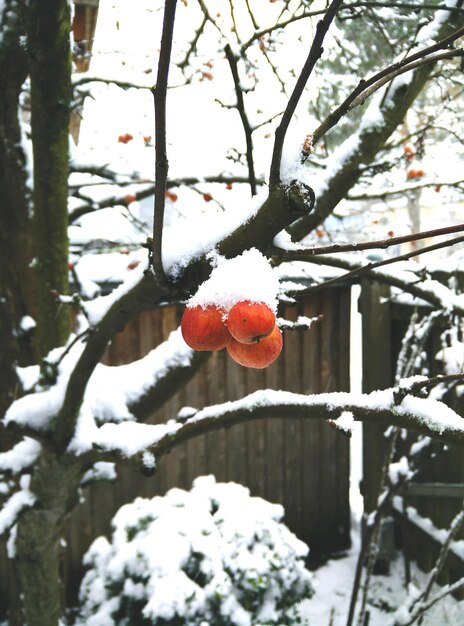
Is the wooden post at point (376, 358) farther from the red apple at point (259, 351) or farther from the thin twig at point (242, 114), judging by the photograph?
the red apple at point (259, 351)

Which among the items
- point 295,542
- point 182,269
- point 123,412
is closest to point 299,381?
point 295,542

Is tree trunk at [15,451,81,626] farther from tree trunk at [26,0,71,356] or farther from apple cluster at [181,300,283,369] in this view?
apple cluster at [181,300,283,369]

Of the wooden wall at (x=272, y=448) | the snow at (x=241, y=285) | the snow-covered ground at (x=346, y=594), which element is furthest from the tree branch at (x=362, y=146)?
the snow-covered ground at (x=346, y=594)


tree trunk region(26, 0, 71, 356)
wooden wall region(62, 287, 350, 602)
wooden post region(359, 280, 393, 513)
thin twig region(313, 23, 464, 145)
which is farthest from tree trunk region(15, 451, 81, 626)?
wooden post region(359, 280, 393, 513)

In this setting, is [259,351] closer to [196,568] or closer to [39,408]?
[39,408]

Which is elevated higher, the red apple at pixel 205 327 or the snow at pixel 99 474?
the red apple at pixel 205 327

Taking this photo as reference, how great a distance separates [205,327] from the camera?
817 mm

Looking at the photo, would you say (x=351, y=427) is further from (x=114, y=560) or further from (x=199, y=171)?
(x=199, y=171)

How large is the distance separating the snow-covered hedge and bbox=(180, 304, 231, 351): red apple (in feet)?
6.63

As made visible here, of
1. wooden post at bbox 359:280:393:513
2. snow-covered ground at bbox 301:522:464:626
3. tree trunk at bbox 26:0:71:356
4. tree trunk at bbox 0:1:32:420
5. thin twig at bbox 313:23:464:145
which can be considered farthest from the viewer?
wooden post at bbox 359:280:393:513

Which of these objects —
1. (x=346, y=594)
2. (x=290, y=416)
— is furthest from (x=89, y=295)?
(x=346, y=594)

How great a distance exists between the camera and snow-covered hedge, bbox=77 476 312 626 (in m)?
2.45

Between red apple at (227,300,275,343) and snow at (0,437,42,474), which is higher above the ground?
red apple at (227,300,275,343)

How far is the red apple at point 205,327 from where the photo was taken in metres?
0.82
